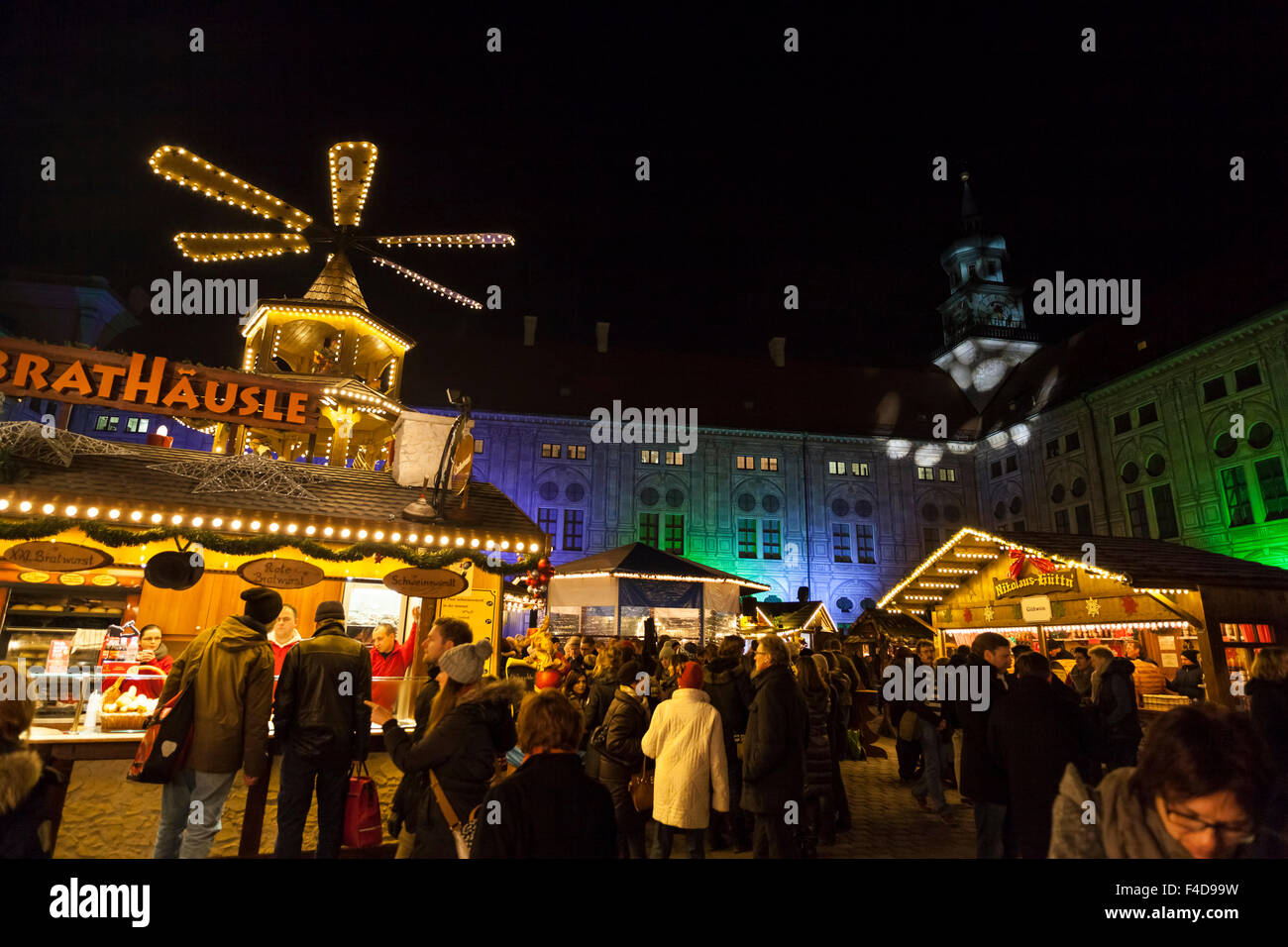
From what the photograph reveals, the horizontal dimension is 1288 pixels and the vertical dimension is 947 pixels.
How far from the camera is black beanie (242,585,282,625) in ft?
15.6

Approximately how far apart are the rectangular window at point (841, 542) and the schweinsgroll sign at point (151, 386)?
3499 centimetres

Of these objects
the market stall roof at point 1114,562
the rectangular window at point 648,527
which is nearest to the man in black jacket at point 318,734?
the market stall roof at point 1114,562

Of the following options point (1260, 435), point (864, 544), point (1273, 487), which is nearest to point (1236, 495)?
point (1273, 487)

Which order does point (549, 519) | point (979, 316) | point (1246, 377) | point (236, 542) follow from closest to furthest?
point (236, 542), point (1246, 377), point (549, 519), point (979, 316)

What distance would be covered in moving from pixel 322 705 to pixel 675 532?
34.7 m

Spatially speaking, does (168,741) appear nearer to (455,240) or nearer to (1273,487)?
(455,240)

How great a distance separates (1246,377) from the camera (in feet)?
86.0

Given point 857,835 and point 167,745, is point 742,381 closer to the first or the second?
point 857,835

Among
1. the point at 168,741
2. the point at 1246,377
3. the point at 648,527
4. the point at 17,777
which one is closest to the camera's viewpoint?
the point at 17,777

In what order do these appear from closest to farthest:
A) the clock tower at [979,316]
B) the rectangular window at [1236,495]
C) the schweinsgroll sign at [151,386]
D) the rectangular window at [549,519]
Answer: the schweinsgroll sign at [151,386]
the rectangular window at [1236,495]
the rectangular window at [549,519]
the clock tower at [979,316]

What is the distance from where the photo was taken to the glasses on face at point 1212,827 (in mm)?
1895

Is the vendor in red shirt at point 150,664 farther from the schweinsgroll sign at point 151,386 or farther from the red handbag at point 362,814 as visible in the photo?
the schweinsgroll sign at point 151,386

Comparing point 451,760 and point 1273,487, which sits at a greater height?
point 1273,487

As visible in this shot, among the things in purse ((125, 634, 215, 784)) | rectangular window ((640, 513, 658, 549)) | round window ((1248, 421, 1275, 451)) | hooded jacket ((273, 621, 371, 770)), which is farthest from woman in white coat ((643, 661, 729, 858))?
rectangular window ((640, 513, 658, 549))
